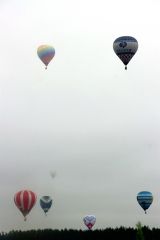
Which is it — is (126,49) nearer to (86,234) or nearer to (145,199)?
(145,199)

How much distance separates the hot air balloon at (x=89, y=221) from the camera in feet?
385

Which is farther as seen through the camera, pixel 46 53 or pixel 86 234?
pixel 86 234

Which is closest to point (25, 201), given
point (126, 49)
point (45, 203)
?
point (45, 203)

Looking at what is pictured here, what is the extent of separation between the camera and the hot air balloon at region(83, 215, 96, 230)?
117 metres

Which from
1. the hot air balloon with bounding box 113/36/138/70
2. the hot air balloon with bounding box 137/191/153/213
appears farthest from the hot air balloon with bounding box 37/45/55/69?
the hot air balloon with bounding box 137/191/153/213

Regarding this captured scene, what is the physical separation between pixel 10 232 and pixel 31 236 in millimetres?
2611

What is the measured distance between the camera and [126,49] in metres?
90.2

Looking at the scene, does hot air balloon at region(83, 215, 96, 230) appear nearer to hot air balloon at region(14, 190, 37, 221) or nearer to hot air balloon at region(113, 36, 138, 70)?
hot air balloon at region(14, 190, 37, 221)

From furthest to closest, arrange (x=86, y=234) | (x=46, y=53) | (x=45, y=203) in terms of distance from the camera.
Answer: (x=45, y=203) → (x=86, y=234) → (x=46, y=53)

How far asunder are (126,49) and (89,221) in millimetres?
35539

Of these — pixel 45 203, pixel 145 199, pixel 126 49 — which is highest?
pixel 126 49

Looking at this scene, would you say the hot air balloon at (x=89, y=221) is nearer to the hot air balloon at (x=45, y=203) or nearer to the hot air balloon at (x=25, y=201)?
the hot air balloon at (x=45, y=203)

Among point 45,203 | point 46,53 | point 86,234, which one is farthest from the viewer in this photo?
point 45,203

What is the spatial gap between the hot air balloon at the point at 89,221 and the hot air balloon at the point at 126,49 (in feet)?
111
